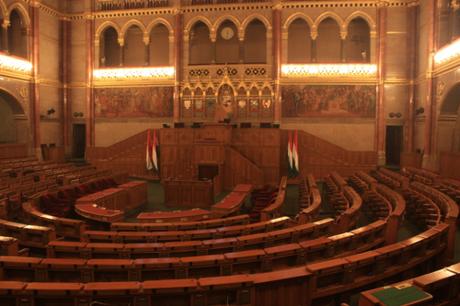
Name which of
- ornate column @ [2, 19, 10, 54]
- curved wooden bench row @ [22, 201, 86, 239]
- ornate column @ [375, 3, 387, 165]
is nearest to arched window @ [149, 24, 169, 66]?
ornate column @ [2, 19, 10, 54]

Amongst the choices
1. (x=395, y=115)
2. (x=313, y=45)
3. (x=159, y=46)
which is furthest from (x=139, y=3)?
(x=395, y=115)

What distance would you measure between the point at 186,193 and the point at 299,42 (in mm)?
12743

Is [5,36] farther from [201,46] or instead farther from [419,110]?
[419,110]

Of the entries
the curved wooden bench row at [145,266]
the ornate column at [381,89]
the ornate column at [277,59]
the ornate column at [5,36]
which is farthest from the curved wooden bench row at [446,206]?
the ornate column at [5,36]

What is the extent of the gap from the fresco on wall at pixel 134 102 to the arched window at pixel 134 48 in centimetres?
225

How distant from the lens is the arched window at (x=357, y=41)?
67.9 ft

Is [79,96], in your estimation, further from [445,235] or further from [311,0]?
[445,235]

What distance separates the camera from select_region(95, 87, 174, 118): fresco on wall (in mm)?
20841

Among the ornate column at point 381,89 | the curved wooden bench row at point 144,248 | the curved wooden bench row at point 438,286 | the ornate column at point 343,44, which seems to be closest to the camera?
the curved wooden bench row at point 438,286

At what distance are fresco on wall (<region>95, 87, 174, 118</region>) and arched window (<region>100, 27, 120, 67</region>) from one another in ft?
7.94

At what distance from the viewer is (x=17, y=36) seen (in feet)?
63.1

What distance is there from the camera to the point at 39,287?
11.9ft

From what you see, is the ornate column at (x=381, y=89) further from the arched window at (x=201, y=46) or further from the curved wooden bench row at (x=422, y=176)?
the arched window at (x=201, y=46)

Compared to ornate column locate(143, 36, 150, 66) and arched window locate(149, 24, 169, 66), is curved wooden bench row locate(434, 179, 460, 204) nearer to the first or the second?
arched window locate(149, 24, 169, 66)
